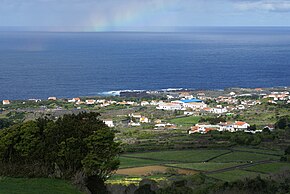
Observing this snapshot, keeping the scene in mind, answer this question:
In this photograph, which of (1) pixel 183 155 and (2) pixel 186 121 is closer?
(1) pixel 183 155

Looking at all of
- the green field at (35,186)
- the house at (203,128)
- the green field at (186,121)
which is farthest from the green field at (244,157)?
the green field at (35,186)

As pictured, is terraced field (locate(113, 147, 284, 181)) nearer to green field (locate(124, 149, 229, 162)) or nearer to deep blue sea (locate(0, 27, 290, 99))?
green field (locate(124, 149, 229, 162))

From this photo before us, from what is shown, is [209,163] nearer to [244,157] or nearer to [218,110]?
[244,157]

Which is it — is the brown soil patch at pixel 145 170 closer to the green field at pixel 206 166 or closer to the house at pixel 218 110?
the green field at pixel 206 166

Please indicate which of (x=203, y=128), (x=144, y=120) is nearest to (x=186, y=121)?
(x=144, y=120)

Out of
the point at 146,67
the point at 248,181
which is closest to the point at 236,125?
the point at 248,181

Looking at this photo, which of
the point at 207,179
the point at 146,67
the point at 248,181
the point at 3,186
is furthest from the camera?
the point at 146,67

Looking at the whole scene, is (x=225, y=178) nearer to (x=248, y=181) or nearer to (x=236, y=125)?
(x=248, y=181)
